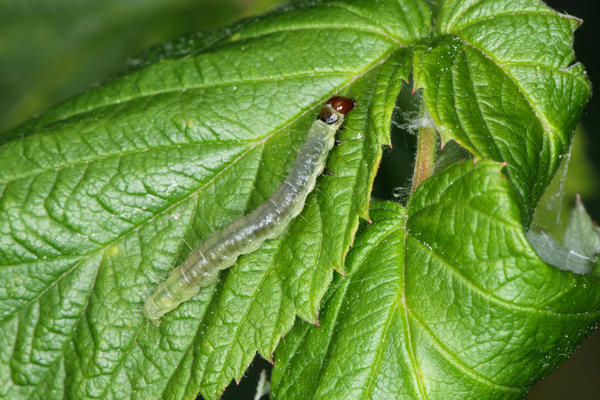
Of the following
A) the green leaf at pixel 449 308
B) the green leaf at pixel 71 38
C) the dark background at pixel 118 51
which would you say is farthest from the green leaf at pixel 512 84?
the green leaf at pixel 71 38

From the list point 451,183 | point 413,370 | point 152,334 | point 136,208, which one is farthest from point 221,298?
point 451,183

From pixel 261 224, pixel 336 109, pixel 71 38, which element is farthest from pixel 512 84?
pixel 71 38

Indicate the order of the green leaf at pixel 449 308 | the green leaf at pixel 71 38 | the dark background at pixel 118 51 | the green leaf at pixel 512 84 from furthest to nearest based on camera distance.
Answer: the green leaf at pixel 71 38
the dark background at pixel 118 51
the green leaf at pixel 512 84
the green leaf at pixel 449 308

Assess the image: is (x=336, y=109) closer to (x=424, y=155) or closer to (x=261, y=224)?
(x=424, y=155)

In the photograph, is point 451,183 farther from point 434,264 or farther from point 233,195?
point 233,195

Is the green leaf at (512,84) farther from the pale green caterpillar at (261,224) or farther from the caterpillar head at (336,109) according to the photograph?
the pale green caterpillar at (261,224)
